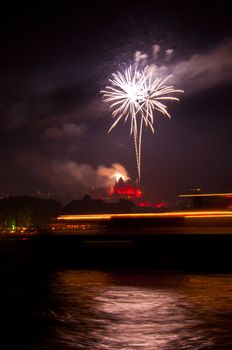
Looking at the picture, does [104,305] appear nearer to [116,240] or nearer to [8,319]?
[8,319]

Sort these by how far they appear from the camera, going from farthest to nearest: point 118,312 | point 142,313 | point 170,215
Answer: point 170,215
point 118,312
point 142,313

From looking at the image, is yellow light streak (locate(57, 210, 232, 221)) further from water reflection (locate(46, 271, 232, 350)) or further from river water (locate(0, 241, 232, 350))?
water reflection (locate(46, 271, 232, 350))

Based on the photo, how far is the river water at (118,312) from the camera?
21.9ft

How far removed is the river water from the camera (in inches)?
263

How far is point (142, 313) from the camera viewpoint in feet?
28.2

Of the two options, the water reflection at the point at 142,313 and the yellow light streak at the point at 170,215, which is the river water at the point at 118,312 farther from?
the yellow light streak at the point at 170,215

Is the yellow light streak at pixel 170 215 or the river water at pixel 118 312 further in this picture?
the yellow light streak at pixel 170 215

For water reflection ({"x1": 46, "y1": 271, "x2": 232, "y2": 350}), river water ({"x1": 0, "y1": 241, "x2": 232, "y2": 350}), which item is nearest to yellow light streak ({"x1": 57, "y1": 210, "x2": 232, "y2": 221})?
river water ({"x1": 0, "y1": 241, "x2": 232, "y2": 350})

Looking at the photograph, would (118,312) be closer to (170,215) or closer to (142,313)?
(142,313)

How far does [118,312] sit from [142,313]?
43cm

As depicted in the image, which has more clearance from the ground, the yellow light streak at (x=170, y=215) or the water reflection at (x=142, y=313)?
the yellow light streak at (x=170, y=215)

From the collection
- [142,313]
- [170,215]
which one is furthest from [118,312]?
[170,215]

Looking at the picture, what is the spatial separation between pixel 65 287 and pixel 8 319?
4439 millimetres

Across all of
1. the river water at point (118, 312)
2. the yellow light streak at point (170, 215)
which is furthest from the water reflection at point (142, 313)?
the yellow light streak at point (170, 215)
